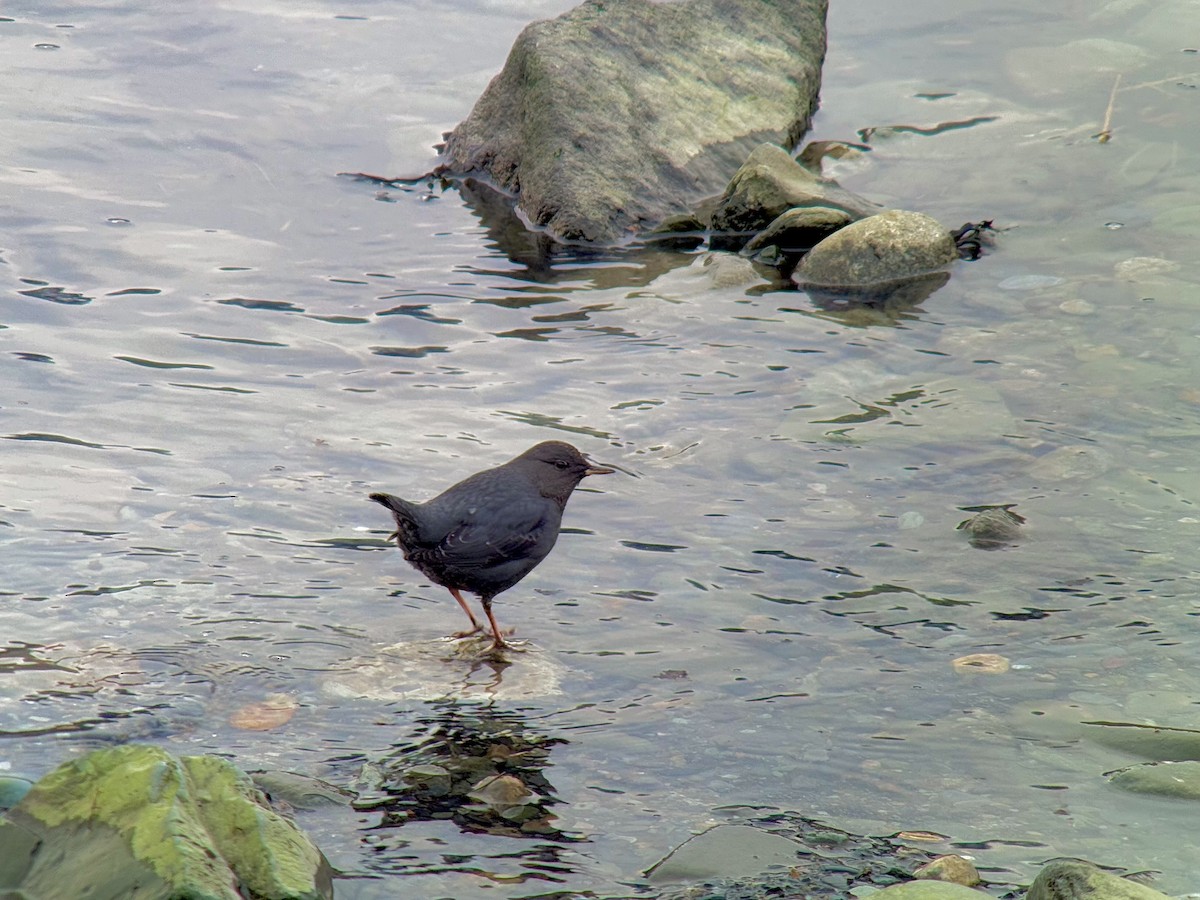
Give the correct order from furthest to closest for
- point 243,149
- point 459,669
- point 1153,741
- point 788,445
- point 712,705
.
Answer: point 243,149
point 788,445
point 459,669
point 712,705
point 1153,741

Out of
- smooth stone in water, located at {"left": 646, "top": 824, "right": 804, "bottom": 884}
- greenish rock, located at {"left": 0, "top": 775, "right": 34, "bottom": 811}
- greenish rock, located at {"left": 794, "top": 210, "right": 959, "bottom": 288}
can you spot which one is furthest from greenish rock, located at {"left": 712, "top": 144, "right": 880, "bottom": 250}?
greenish rock, located at {"left": 0, "top": 775, "right": 34, "bottom": 811}

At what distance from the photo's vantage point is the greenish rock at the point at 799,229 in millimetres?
10055

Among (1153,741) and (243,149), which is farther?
(243,149)

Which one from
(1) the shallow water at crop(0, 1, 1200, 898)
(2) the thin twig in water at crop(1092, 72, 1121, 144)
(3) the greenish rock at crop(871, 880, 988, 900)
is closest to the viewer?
(3) the greenish rock at crop(871, 880, 988, 900)

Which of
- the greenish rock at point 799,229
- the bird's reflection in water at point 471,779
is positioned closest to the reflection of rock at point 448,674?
the bird's reflection in water at point 471,779

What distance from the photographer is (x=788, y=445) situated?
7.39 meters

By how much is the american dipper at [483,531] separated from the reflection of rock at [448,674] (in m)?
0.14

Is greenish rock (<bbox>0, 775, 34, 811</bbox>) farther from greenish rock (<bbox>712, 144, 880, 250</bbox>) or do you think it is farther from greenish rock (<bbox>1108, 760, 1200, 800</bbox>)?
greenish rock (<bbox>712, 144, 880, 250</bbox>)

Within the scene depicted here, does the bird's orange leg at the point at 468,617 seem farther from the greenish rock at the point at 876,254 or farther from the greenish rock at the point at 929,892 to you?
the greenish rock at the point at 876,254

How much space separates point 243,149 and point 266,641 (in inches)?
305

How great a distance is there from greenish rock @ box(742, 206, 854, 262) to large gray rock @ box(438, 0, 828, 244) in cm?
98

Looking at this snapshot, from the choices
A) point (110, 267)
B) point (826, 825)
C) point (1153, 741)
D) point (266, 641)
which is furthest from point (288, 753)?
point (110, 267)

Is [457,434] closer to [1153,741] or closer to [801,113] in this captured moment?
[1153,741]

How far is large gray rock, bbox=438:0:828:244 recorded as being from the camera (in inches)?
425
